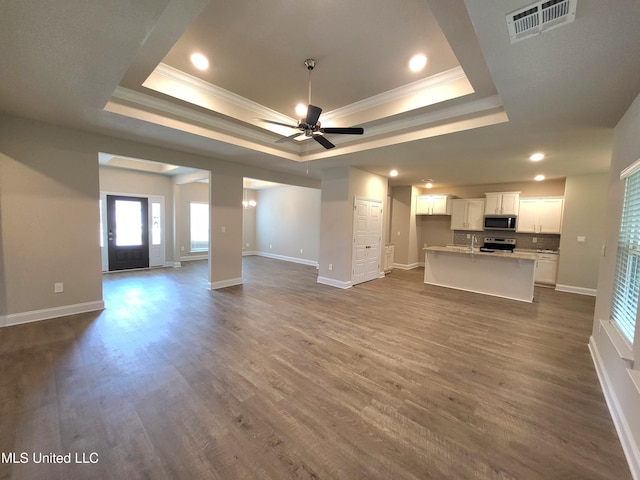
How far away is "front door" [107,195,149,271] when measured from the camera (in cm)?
694

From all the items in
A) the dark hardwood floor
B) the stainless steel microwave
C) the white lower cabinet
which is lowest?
the dark hardwood floor

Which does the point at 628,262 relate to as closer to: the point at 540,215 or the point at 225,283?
the point at 540,215

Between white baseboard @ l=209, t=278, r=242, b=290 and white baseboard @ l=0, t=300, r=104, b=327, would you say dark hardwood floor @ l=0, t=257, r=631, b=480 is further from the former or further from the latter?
white baseboard @ l=209, t=278, r=242, b=290

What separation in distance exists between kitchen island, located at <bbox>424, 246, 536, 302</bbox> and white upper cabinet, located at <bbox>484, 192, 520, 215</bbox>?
67.5 inches

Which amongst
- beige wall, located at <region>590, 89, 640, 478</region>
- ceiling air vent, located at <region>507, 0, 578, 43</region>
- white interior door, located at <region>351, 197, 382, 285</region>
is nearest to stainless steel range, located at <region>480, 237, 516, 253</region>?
white interior door, located at <region>351, 197, 382, 285</region>

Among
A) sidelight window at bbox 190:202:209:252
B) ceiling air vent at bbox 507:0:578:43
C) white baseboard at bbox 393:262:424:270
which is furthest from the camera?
sidelight window at bbox 190:202:209:252

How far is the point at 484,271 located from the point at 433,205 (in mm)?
3252

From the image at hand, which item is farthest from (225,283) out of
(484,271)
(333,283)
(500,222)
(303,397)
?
(500,222)

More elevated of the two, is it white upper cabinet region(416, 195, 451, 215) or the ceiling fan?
the ceiling fan

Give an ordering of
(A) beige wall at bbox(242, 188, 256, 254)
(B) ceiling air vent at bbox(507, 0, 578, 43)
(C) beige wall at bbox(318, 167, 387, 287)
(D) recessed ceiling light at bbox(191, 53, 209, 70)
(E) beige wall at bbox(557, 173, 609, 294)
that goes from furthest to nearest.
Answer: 1. (A) beige wall at bbox(242, 188, 256, 254)
2. (C) beige wall at bbox(318, 167, 387, 287)
3. (E) beige wall at bbox(557, 173, 609, 294)
4. (D) recessed ceiling light at bbox(191, 53, 209, 70)
5. (B) ceiling air vent at bbox(507, 0, 578, 43)

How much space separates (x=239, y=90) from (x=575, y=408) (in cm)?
491

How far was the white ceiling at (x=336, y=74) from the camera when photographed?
1.73 m

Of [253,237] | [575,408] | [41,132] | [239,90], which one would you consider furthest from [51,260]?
[253,237]

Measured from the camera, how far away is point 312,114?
2.81 meters
